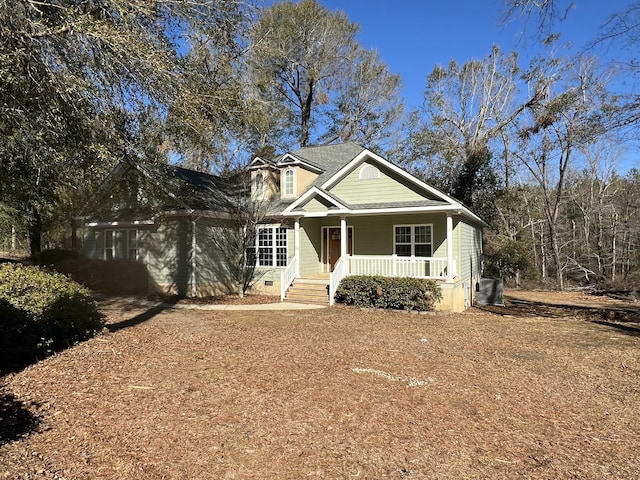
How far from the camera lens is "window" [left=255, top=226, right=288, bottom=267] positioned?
54.1 feet

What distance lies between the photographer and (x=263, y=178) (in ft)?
57.2

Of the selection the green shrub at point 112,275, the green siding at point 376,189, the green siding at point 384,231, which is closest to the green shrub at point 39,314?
the green shrub at point 112,275

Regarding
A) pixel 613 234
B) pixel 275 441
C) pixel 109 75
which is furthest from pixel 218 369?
pixel 613 234

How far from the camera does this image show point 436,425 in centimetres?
450

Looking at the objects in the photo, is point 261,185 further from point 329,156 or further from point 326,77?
point 326,77

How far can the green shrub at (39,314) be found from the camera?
19.9 ft

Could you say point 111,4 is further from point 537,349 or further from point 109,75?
point 537,349

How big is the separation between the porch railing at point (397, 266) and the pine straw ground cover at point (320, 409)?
16.9 ft

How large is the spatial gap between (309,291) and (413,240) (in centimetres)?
435

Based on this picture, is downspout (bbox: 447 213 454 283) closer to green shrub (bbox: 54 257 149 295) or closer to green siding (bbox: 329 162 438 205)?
green siding (bbox: 329 162 438 205)

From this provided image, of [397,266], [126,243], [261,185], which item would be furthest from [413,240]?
[126,243]

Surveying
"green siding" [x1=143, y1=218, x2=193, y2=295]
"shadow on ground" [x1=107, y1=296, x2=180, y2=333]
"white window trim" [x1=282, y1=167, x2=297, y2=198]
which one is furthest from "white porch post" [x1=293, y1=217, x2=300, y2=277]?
"shadow on ground" [x1=107, y1=296, x2=180, y2=333]

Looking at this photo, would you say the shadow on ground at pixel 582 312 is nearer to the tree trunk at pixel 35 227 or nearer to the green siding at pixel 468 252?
the green siding at pixel 468 252

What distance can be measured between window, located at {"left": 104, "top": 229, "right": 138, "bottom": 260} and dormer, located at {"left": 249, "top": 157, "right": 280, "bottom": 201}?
5.58 m
